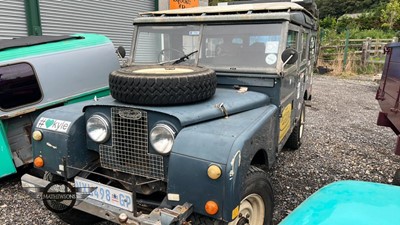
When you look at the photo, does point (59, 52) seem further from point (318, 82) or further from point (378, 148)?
point (318, 82)

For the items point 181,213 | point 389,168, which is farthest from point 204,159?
point 389,168

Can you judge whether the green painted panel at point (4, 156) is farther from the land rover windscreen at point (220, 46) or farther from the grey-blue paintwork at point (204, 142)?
the land rover windscreen at point (220, 46)

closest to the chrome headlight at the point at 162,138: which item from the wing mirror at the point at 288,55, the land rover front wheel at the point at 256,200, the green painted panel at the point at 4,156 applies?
the land rover front wheel at the point at 256,200

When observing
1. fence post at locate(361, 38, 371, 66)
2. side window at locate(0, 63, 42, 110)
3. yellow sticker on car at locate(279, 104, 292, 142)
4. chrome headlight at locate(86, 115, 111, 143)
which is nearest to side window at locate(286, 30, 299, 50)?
yellow sticker on car at locate(279, 104, 292, 142)

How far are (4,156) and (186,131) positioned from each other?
2906 millimetres

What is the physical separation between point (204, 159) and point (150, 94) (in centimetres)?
78

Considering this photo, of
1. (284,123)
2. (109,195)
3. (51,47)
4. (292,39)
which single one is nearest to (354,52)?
(292,39)

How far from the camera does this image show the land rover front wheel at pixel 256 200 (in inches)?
101

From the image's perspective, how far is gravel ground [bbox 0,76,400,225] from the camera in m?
3.78

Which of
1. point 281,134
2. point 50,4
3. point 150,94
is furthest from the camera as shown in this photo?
point 50,4

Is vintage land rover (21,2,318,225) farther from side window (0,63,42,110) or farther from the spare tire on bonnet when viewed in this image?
side window (0,63,42,110)

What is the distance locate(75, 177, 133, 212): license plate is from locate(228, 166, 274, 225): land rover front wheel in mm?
801

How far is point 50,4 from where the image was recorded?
802 centimetres

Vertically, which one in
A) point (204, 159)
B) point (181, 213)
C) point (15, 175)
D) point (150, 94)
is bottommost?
point (15, 175)
